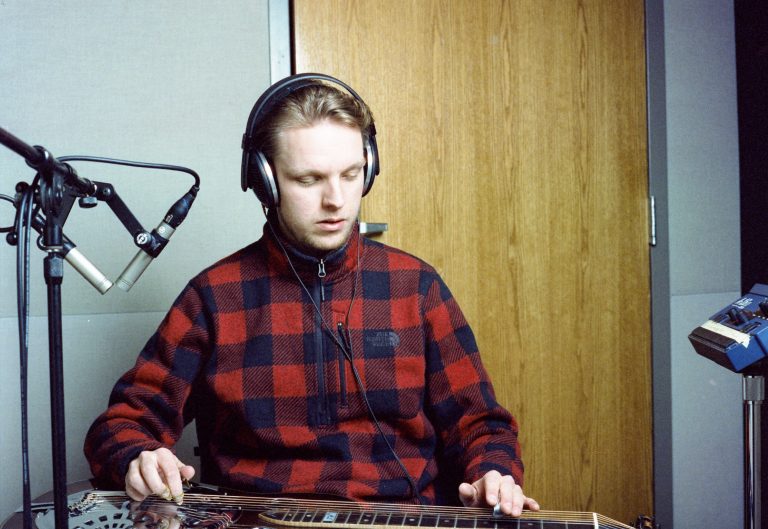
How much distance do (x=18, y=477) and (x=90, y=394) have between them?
251 millimetres

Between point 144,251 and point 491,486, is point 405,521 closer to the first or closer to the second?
point 491,486

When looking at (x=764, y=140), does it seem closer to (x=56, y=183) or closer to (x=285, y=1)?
(x=285, y=1)

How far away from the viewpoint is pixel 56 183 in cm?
81

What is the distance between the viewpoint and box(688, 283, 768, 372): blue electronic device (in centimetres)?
99

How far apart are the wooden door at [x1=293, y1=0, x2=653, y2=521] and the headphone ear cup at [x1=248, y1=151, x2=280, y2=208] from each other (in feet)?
2.15

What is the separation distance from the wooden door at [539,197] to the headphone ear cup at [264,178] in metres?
0.66

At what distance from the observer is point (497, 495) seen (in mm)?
1003

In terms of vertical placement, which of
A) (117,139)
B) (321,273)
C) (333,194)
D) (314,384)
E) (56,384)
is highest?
(117,139)

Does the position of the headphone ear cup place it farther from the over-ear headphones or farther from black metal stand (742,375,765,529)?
black metal stand (742,375,765,529)

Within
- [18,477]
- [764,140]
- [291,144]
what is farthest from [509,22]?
[18,477]

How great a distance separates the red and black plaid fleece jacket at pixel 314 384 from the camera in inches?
48.6

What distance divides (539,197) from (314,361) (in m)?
1.06

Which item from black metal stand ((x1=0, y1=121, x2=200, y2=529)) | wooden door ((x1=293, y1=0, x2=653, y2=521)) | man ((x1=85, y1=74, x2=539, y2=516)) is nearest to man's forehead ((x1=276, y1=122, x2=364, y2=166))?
man ((x1=85, y1=74, x2=539, y2=516))

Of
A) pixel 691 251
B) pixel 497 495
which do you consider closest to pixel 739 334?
pixel 497 495
